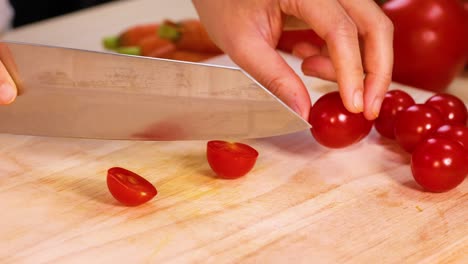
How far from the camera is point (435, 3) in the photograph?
6.15 ft

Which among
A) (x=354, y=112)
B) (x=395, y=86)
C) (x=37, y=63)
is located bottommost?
(x=395, y=86)

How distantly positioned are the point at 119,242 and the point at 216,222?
16cm

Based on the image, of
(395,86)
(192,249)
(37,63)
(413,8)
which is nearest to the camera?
(192,249)

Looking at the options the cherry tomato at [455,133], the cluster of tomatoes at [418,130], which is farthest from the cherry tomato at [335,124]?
the cherry tomato at [455,133]

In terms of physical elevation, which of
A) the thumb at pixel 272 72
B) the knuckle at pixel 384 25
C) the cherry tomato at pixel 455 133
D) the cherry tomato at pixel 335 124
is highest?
the knuckle at pixel 384 25

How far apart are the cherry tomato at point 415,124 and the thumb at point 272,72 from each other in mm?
188

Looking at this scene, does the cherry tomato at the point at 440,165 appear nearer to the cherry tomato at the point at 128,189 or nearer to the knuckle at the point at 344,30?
the knuckle at the point at 344,30

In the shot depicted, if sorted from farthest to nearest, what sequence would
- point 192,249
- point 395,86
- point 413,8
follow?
point 413,8, point 395,86, point 192,249

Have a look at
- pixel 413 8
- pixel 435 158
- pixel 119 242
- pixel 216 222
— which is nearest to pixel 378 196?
pixel 435 158

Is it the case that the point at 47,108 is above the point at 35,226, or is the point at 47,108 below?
above

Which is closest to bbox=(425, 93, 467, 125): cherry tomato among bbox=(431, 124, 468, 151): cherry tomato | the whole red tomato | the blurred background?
bbox=(431, 124, 468, 151): cherry tomato

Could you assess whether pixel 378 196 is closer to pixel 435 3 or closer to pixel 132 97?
pixel 132 97

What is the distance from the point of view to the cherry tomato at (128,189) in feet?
4.05

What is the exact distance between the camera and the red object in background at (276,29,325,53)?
73.0 inches
